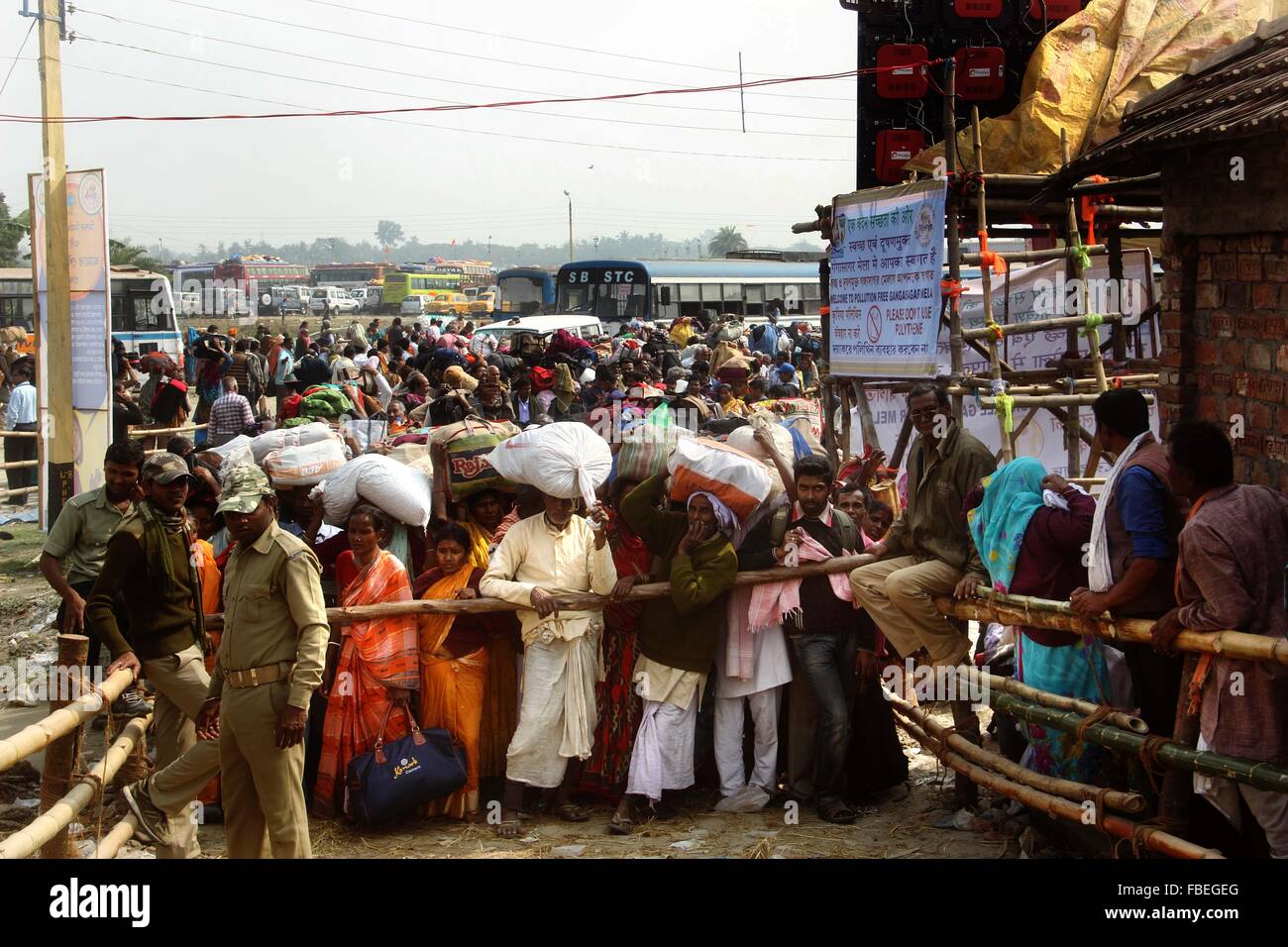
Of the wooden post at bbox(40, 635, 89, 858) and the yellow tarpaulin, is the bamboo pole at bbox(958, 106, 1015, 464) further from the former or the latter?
the wooden post at bbox(40, 635, 89, 858)

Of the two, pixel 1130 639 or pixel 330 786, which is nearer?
pixel 1130 639

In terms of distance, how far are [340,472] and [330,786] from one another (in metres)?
1.58

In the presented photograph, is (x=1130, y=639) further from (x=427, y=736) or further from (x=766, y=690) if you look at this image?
(x=427, y=736)

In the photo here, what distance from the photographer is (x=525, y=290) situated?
131 ft

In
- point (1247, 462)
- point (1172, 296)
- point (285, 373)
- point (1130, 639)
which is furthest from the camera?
point (285, 373)

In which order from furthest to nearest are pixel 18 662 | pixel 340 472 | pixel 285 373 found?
pixel 285 373, pixel 18 662, pixel 340 472

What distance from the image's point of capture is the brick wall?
4.98 m

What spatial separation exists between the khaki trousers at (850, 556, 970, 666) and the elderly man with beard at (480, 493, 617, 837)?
1273 millimetres

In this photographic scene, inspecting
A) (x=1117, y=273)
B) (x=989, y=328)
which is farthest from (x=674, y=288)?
(x=989, y=328)

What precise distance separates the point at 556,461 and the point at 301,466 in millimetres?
1762

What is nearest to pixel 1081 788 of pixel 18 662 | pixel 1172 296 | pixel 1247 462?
pixel 1247 462

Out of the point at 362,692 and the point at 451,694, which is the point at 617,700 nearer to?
the point at 451,694

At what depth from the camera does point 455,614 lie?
6.18m

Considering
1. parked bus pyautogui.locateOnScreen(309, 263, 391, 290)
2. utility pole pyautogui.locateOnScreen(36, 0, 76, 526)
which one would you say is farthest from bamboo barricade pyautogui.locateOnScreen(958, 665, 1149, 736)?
parked bus pyautogui.locateOnScreen(309, 263, 391, 290)
